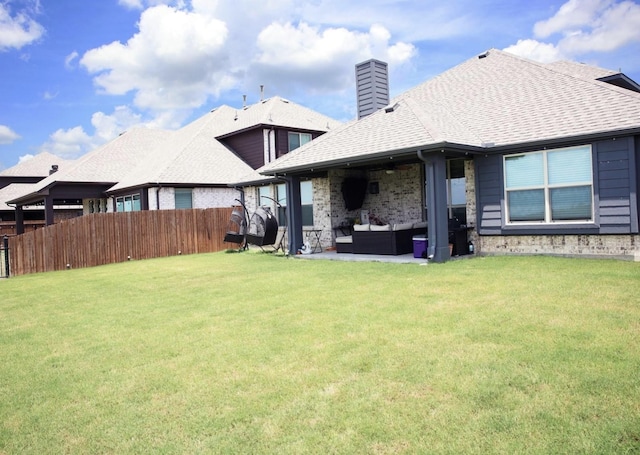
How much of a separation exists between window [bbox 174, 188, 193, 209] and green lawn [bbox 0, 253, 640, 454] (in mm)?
13512

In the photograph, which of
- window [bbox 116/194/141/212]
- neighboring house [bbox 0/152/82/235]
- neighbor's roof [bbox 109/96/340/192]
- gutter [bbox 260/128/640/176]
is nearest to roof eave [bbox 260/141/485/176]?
gutter [bbox 260/128/640/176]

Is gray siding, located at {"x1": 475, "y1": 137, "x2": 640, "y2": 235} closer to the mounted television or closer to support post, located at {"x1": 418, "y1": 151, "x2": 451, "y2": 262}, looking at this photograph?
support post, located at {"x1": 418, "y1": 151, "x2": 451, "y2": 262}

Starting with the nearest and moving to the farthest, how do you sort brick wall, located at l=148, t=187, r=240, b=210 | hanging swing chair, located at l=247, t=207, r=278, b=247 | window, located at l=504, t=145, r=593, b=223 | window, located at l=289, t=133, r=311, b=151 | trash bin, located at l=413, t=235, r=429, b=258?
window, located at l=504, t=145, r=593, b=223 < trash bin, located at l=413, t=235, r=429, b=258 < hanging swing chair, located at l=247, t=207, r=278, b=247 < brick wall, located at l=148, t=187, r=240, b=210 < window, located at l=289, t=133, r=311, b=151

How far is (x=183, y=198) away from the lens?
2127 cm

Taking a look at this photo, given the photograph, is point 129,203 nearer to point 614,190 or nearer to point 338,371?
point 614,190

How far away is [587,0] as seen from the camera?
45.3ft

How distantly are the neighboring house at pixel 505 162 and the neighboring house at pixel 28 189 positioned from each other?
25992 millimetres

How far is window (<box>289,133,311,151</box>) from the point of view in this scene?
78.3ft

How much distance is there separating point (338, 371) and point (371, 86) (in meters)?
13.2

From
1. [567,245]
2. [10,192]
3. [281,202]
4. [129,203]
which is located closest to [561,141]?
[567,245]

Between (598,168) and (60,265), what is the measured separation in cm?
1526

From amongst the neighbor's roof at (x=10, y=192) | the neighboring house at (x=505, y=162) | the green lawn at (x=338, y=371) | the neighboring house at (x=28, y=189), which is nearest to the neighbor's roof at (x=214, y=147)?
the neighboring house at (x=505, y=162)

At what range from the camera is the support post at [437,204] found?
34.3 ft

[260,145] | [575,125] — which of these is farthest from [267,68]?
[575,125]
